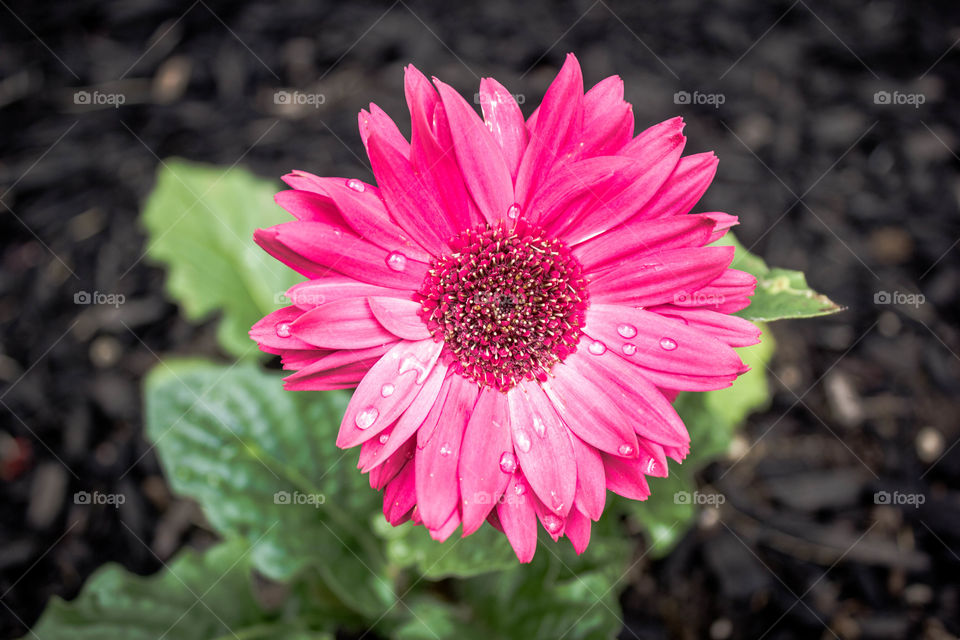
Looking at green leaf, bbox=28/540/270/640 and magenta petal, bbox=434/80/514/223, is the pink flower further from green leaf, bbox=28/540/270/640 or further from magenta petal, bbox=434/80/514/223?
green leaf, bbox=28/540/270/640

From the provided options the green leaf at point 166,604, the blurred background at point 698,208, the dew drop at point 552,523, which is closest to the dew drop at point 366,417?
the dew drop at point 552,523

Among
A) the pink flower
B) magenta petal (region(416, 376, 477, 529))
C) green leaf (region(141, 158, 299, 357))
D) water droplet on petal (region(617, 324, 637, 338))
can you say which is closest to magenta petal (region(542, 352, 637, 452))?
the pink flower

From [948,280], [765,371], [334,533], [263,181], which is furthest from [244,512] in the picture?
[948,280]

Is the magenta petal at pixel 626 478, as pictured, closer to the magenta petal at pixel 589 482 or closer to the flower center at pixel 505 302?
the magenta petal at pixel 589 482

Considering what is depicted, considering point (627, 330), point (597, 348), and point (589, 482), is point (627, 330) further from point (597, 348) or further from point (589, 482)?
point (589, 482)

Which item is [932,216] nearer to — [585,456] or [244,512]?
[585,456]

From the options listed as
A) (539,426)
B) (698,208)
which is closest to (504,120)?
(539,426)
